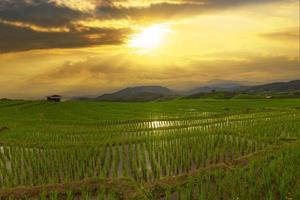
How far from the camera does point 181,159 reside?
1411cm

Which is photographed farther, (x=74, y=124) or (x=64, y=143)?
(x=74, y=124)

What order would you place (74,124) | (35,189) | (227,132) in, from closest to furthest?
(35,189)
(227,132)
(74,124)

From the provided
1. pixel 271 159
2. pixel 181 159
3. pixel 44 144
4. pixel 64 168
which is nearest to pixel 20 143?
pixel 44 144

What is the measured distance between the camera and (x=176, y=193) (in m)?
10.3

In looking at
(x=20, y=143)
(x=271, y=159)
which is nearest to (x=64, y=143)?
(x=20, y=143)

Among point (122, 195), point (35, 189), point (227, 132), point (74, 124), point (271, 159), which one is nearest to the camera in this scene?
point (122, 195)

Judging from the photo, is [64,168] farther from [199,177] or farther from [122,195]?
[199,177]

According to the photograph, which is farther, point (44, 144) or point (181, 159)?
point (44, 144)

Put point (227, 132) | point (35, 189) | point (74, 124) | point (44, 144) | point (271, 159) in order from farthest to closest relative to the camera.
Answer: point (74, 124), point (227, 132), point (44, 144), point (271, 159), point (35, 189)

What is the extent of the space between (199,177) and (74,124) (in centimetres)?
1694

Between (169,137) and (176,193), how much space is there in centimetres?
755

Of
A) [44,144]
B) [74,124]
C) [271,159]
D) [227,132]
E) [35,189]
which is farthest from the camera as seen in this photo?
[74,124]

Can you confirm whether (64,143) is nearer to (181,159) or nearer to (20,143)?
(20,143)

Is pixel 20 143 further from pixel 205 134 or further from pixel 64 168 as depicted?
pixel 205 134
